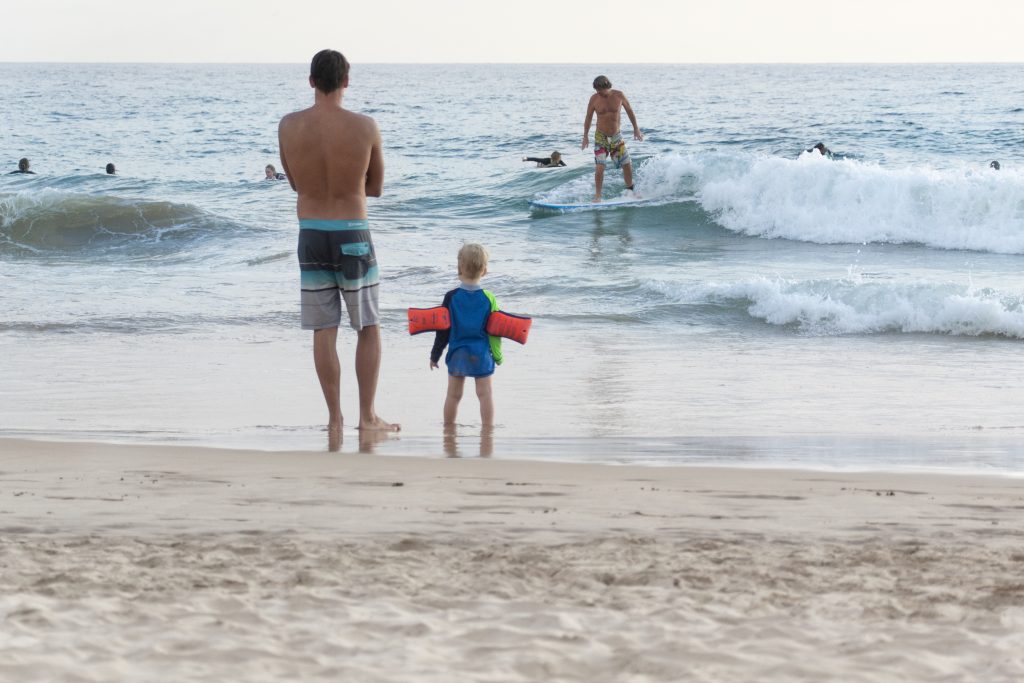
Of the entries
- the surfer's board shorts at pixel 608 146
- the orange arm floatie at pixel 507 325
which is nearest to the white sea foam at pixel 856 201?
the surfer's board shorts at pixel 608 146

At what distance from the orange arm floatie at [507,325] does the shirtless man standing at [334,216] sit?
568 millimetres

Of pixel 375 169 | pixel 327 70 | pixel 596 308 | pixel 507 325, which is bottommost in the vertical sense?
pixel 596 308

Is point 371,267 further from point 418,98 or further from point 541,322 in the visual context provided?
point 418,98

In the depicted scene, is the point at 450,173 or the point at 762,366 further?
the point at 450,173

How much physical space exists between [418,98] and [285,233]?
173ft

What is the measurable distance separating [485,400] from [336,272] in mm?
976

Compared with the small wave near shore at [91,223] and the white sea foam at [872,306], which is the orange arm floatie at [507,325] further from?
the small wave near shore at [91,223]

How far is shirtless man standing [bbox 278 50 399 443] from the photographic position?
5.32 meters

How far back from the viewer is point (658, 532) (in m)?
3.78

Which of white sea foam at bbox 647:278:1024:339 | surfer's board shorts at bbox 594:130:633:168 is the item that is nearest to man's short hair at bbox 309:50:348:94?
white sea foam at bbox 647:278:1024:339

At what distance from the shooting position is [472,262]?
5688 mm

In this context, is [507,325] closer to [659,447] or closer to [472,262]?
[472,262]

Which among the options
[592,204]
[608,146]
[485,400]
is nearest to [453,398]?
[485,400]

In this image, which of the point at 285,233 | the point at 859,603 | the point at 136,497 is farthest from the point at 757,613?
the point at 285,233
